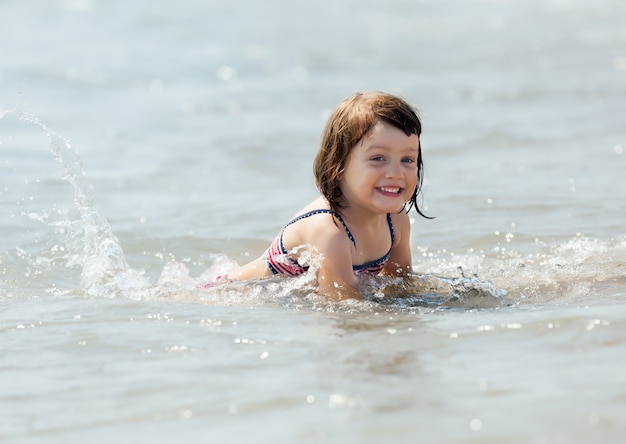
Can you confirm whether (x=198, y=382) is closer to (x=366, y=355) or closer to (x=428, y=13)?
(x=366, y=355)

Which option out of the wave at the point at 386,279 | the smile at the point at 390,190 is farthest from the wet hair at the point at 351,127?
the wave at the point at 386,279

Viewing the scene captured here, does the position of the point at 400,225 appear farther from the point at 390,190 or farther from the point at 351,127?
the point at 351,127

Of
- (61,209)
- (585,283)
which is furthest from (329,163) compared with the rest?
(61,209)

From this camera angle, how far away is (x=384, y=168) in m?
4.58

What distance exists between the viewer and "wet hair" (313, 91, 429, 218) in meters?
4.57

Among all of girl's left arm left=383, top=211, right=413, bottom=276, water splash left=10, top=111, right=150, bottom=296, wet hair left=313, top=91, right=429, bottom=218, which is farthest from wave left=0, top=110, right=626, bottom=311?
wet hair left=313, top=91, right=429, bottom=218

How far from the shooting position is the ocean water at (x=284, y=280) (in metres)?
3.04

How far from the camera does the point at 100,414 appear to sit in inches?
122

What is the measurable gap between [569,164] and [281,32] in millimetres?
11033

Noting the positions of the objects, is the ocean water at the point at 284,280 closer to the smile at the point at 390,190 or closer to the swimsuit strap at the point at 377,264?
the swimsuit strap at the point at 377,264

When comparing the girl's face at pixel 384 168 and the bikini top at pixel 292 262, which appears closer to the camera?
the girl's face at pixel 384 168

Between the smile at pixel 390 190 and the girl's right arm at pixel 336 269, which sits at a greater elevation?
the smile at pixel 390 190

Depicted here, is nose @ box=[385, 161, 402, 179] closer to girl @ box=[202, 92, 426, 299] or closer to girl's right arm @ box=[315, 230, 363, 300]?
girl @ box=[202, 92, 426, 299]

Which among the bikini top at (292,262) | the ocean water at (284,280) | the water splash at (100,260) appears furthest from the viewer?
the water splash at (100,260)
